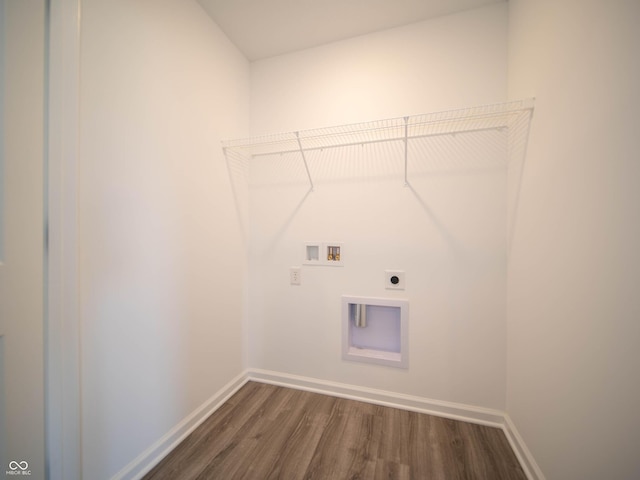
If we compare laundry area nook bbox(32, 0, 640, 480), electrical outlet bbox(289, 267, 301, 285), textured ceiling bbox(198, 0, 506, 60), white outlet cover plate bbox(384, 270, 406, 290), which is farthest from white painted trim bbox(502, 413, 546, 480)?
textured ceiling bbox(198, 0, 506, 60)

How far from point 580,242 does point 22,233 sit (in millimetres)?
2011

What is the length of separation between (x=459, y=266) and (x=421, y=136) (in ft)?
2.93

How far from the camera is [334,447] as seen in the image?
1.32 meters

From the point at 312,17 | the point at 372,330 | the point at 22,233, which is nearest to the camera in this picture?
the point at 22,233

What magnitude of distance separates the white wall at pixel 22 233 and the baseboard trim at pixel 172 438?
353mm

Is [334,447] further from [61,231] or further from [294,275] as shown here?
[61,231]

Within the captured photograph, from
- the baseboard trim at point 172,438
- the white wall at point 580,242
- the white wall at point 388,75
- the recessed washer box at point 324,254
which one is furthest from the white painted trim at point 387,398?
the white wall at point 388,75

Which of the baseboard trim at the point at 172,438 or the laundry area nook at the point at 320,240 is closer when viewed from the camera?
the laundry area nook at the point at 320,240

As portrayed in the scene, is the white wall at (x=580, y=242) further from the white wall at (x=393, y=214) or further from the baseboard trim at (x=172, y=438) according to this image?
the baseboard trim at (x=172, y=438)

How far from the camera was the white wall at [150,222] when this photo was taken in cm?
99

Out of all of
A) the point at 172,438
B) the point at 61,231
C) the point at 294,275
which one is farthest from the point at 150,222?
the point at 172,438

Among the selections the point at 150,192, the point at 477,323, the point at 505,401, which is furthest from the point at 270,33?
the point at 505,401

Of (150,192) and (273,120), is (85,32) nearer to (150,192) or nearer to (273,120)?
(150,192)

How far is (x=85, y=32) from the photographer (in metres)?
0.94
